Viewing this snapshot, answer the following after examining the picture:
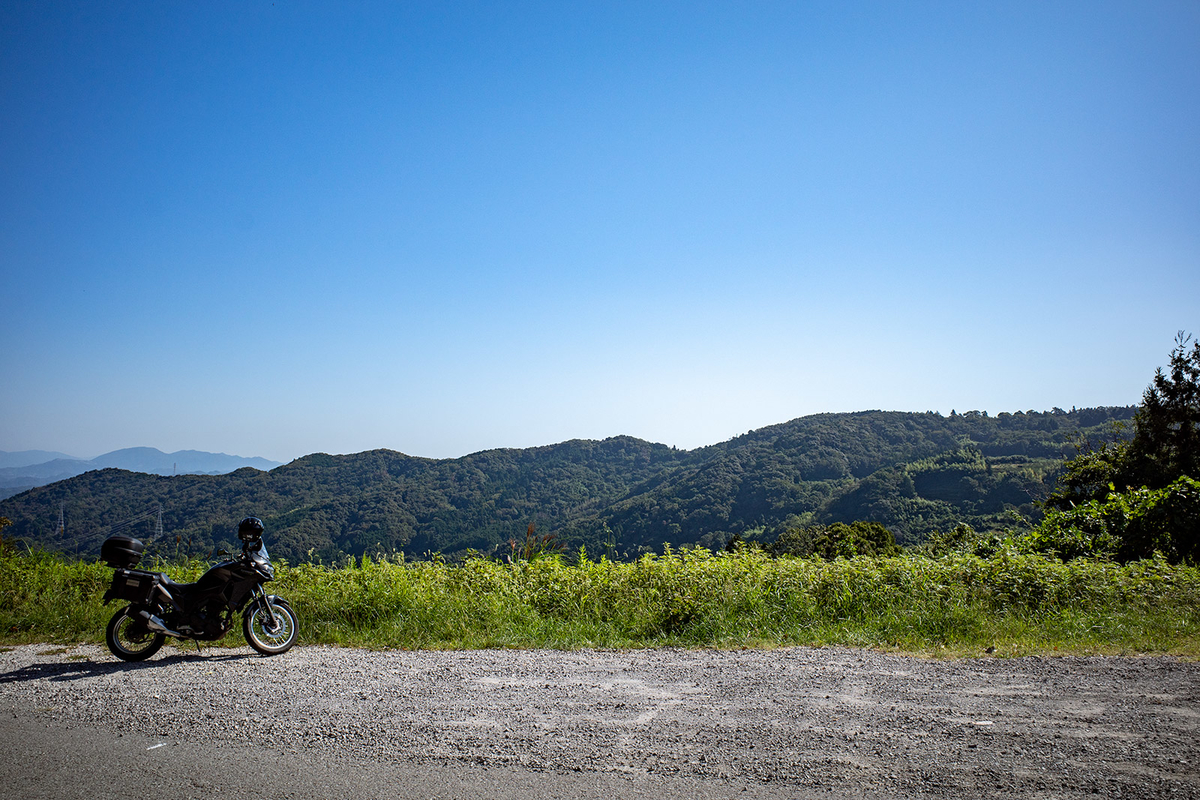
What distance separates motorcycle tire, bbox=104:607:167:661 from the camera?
5.76m

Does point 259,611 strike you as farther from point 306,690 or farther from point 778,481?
point 778,481

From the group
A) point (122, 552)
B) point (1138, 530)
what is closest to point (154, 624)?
point (122, 552)

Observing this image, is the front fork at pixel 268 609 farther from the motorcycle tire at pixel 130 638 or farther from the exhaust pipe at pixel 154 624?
the motorcycle tire at pixel 130 638

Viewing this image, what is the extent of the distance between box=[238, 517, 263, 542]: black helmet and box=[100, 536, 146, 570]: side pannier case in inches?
36.4

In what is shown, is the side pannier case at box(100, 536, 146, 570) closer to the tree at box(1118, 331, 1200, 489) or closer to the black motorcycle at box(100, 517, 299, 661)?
the black motorcycle at box(100, 517, 299, 661)

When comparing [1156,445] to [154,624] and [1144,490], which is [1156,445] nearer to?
[1144,490]

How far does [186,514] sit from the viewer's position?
2736 inches

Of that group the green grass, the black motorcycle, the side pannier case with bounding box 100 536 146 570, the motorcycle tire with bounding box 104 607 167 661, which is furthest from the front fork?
the side pannier case with bounding box 100 536 146 570

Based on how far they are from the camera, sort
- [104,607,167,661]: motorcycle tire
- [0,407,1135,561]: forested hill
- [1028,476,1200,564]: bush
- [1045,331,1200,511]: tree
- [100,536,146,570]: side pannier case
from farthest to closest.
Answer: [0,407,1135,561]: forested hill
[1045,331,1200,511]: tree
[1028,476,1200,564]: bush
[100,536,146,570]: side pannier case
[104,607,167,661]: motorcycle tire

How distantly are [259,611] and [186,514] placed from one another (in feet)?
256

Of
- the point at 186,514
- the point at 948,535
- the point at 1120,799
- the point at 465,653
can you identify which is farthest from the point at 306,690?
the point at 186,514

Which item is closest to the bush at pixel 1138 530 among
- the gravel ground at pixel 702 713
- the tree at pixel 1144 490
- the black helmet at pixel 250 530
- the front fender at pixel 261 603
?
the tree at pixel 1144 490

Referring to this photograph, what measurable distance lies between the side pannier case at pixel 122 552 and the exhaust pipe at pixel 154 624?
21.2 inches

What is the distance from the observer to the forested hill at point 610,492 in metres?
62.6
